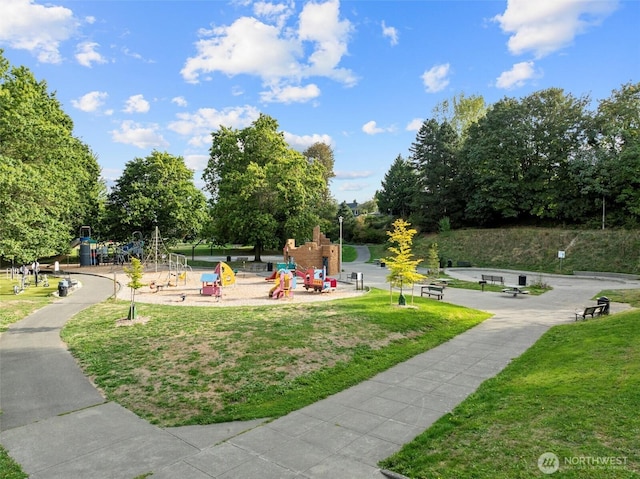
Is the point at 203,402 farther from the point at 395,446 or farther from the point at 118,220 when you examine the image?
the point at 118,220

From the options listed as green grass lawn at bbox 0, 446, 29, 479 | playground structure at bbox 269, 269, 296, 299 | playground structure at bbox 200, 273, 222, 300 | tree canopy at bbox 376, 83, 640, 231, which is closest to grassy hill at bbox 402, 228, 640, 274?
tree canopy at bbox 376, 83, 640, 231

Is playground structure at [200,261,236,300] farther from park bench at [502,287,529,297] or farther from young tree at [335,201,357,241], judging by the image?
young tree at [335,201,357,241]

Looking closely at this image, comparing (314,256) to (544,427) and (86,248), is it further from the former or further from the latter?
(544,427)

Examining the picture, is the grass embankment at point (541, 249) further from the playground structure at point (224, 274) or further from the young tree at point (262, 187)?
the playground structure at point (224, 274)

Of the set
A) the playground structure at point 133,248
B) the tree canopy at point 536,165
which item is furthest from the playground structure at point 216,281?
the tree canopy at point 536,165

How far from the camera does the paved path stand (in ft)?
21.9

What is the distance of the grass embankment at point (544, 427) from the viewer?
579 cm

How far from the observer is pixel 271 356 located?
1208cm

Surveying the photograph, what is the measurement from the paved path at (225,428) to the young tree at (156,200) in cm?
3005

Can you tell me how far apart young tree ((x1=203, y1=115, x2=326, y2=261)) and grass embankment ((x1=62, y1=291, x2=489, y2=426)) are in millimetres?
23663

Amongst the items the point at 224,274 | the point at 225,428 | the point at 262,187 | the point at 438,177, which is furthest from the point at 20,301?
the point at 438,177

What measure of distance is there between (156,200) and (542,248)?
4087cm

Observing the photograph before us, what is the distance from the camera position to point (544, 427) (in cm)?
688

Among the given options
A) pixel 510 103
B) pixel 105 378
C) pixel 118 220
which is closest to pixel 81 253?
pixel 118 220
